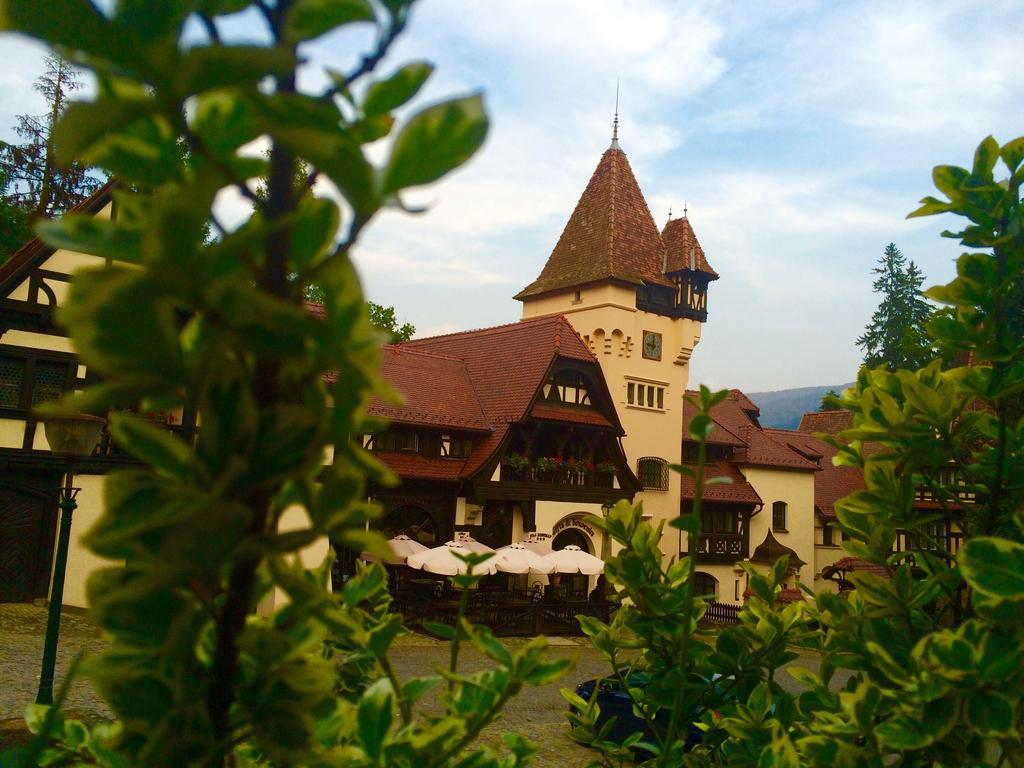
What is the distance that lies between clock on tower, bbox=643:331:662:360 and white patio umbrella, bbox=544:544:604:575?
9272 millimetres

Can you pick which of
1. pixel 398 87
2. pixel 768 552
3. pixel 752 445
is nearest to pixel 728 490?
pixel 768 552

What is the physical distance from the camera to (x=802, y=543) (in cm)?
3234

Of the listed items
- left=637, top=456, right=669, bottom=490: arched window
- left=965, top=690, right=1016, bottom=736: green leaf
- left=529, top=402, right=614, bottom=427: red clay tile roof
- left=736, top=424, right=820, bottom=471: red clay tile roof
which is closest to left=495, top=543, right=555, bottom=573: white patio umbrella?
left=529, top=402, right=614, bottom=427: red clay tile roof

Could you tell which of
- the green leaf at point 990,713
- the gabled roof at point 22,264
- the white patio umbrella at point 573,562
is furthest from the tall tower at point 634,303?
the green leaf at point 990,713

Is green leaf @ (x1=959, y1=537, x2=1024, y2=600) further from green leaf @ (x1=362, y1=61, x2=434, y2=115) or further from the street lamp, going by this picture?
the street lamp

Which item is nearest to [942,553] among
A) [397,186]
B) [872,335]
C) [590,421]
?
[397,186]

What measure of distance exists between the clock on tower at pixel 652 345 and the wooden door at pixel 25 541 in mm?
18545

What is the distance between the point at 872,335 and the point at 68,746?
181 ft

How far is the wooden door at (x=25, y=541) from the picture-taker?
53.6 feet

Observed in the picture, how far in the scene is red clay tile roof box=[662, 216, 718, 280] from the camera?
101 feet

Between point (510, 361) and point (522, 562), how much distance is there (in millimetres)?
7259

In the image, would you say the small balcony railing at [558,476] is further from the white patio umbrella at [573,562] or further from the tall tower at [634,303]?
the white patio umbrella at [573,562]

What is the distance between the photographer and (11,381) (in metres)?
15.9

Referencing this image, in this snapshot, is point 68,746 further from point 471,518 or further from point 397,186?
point 471,518
